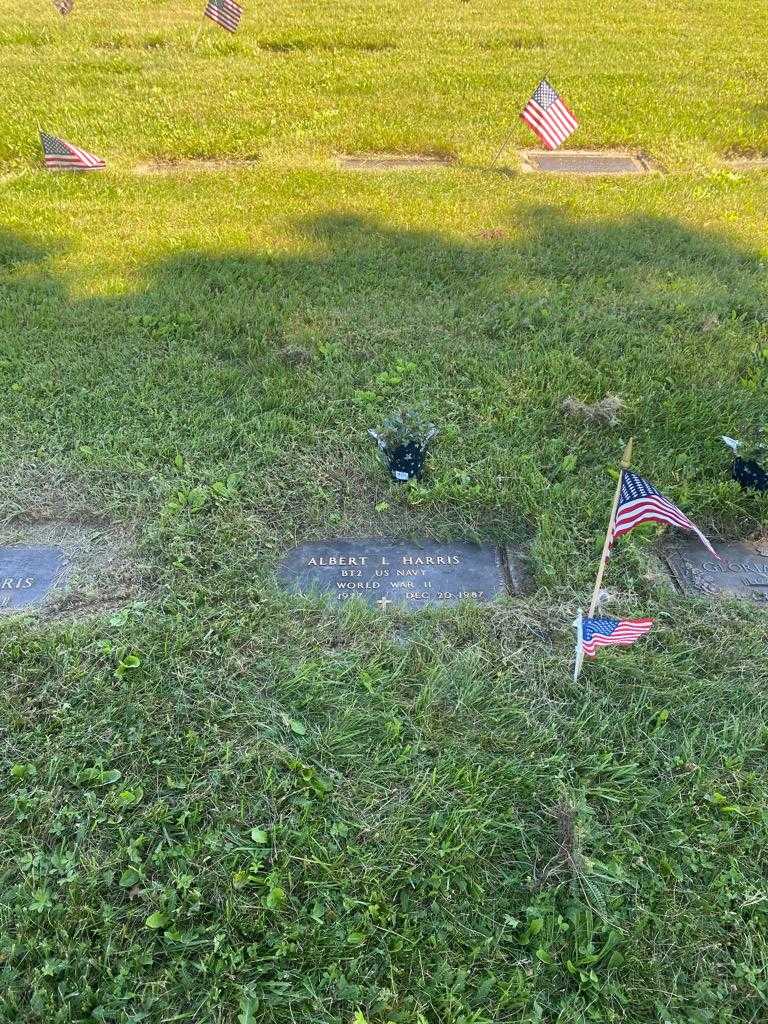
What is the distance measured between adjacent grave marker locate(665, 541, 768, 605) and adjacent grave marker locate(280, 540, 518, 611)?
755 mm

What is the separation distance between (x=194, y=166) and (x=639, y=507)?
6237 mm

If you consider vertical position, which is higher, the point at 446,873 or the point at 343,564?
the point at 343,564

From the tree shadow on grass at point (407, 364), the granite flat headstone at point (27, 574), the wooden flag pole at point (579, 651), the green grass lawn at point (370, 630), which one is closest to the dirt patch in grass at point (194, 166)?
the green grass lawn at point (370, 630)

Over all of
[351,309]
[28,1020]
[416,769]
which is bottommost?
[28,1020]

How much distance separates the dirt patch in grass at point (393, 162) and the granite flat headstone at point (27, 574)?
521cm

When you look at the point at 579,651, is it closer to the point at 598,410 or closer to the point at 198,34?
the point at 598,410

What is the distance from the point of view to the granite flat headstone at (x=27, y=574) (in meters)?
2.83

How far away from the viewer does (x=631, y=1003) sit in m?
1.86

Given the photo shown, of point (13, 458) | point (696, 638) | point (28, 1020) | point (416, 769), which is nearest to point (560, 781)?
point (416, 769)

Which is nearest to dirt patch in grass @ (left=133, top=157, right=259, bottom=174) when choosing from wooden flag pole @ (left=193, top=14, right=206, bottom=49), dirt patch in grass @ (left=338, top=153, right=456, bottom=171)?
dirt patch in grass @ (left=338, top=153, right=456, bottom=171)

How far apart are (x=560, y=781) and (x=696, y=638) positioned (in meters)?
0.91

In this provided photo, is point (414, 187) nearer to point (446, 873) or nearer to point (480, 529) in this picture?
point (480, 529)

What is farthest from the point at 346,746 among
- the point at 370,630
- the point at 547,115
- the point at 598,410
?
the point at 547,115

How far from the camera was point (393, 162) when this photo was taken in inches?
275
